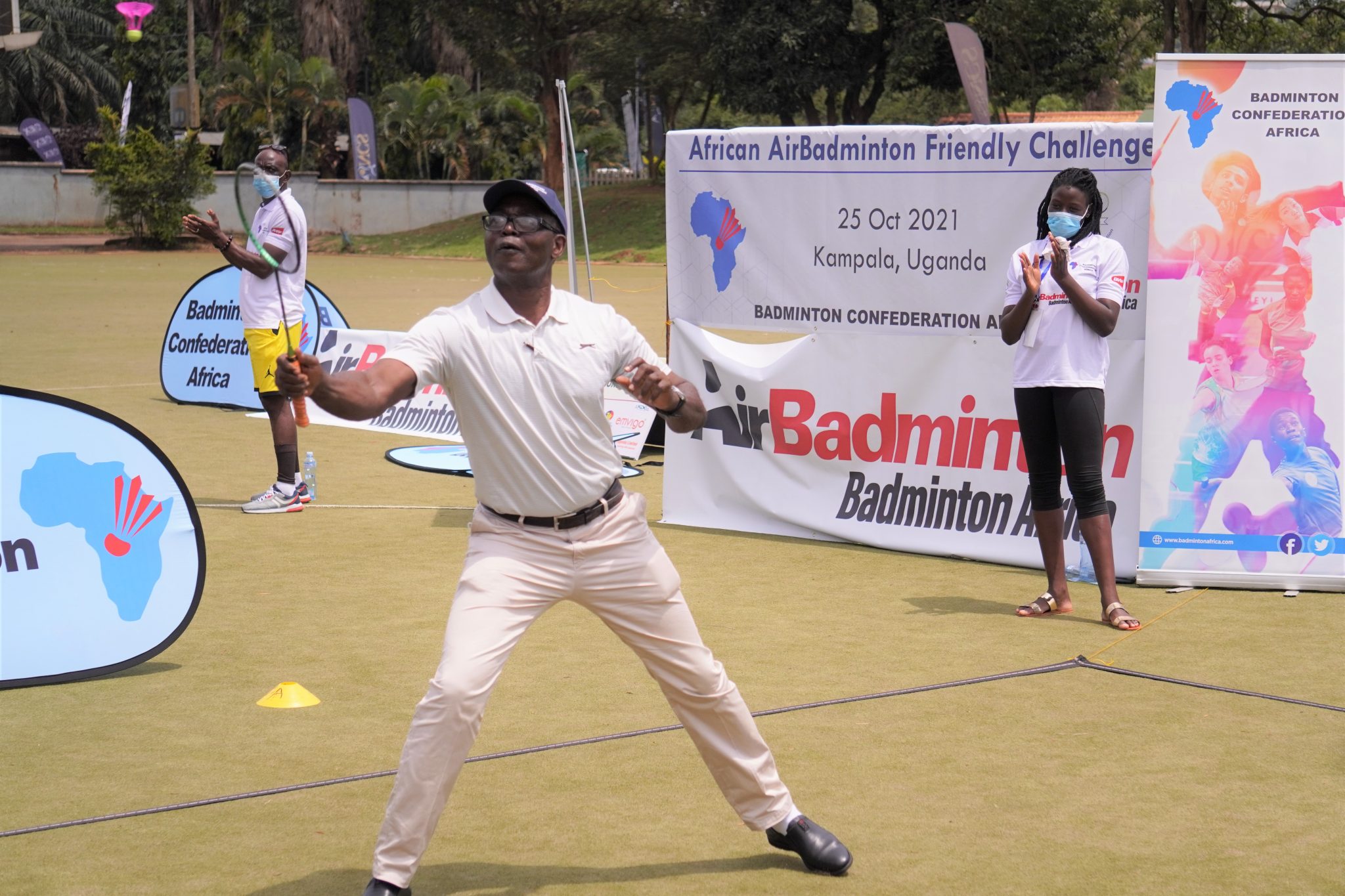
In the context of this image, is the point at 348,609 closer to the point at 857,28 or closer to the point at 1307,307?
the point at 1307,307

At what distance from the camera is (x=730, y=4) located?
1767 inches

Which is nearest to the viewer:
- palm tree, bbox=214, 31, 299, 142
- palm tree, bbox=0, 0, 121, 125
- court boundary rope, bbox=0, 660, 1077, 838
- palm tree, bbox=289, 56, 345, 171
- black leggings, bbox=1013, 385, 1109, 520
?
court boundary rope, bbox=0, 660, 1077, 838

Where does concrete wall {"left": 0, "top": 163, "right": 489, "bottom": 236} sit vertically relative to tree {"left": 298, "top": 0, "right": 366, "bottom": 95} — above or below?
below

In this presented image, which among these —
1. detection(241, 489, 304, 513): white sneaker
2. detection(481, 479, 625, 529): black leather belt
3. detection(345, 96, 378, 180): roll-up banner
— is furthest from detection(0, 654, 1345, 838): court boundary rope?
detection(345, 96, 378, 180): roll-up banner

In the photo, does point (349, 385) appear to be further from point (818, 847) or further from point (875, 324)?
point (875, 324)

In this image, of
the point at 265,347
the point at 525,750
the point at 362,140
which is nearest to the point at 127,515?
the point at 525,750

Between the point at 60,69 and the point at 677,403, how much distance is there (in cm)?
7364

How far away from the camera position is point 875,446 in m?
9.05

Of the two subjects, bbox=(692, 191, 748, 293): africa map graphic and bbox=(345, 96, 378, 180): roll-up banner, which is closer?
bbox=(692, 191, 748, 293): africa map graphic

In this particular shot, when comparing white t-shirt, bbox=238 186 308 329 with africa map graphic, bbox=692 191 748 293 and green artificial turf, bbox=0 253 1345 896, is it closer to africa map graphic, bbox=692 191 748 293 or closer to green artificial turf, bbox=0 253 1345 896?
green artificial turf, bbox=0 253 1345 896

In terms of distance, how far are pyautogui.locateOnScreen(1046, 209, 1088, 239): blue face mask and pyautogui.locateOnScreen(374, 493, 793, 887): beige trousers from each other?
3344 mm

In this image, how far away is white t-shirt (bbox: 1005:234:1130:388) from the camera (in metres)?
6.96

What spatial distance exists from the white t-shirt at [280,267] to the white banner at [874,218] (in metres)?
2.29

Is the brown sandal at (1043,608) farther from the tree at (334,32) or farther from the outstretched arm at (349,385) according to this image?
the tree at (334,32)
